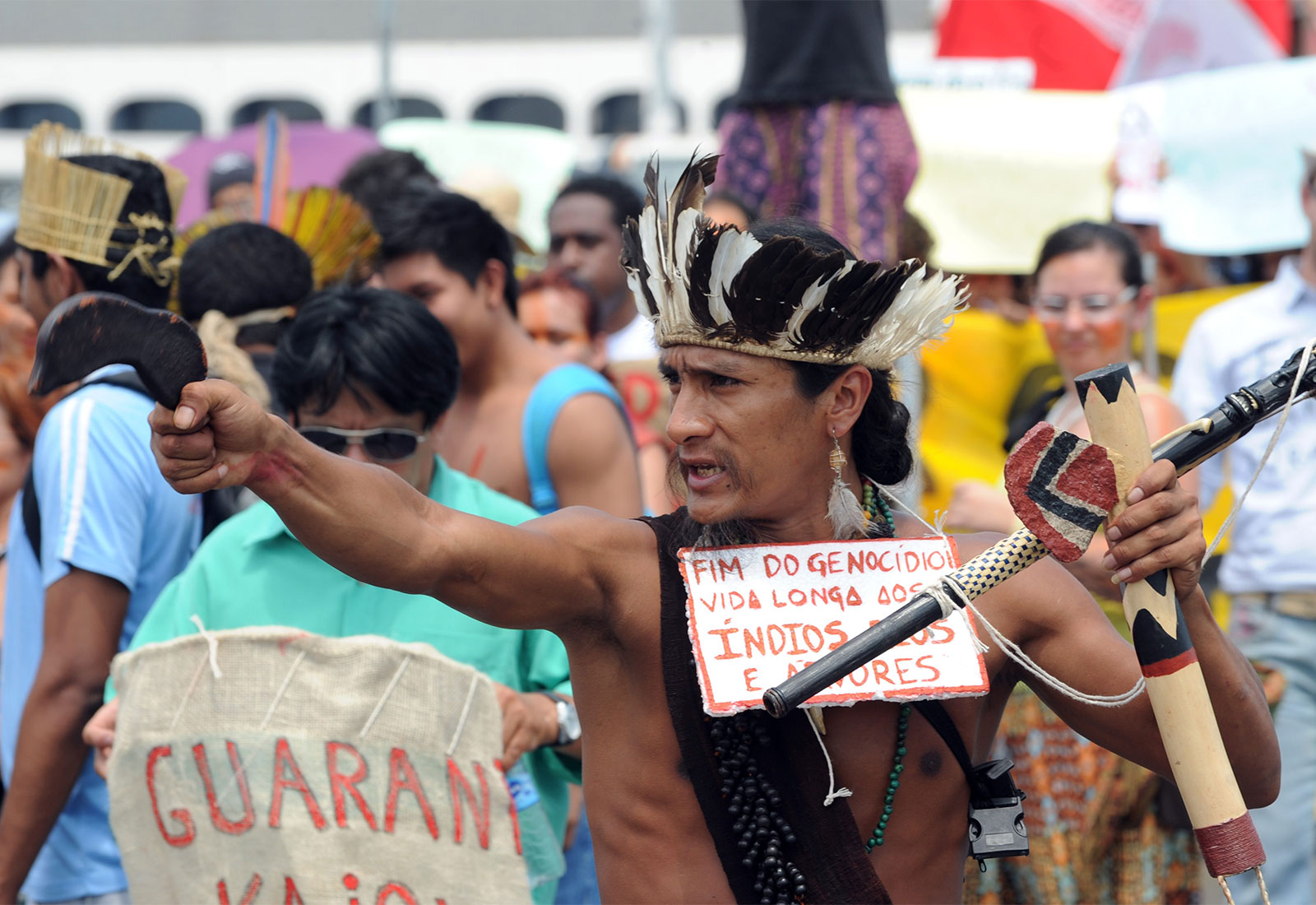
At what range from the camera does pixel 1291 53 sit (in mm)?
8391

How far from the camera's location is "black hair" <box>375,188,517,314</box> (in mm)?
4371

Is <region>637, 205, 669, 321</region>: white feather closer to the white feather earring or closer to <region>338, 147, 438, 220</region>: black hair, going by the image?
the white feather earring

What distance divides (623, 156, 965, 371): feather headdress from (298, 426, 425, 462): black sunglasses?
88 centimetres

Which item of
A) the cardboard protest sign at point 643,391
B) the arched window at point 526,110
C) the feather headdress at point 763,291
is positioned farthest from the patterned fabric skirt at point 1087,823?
the arched window at point 526,110

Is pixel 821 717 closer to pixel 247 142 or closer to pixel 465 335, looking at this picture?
pixel 465 335

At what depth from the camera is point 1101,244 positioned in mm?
4930

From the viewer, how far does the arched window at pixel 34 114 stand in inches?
1033

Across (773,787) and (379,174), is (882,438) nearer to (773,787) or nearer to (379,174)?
(773,787)

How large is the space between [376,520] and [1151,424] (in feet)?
9.70

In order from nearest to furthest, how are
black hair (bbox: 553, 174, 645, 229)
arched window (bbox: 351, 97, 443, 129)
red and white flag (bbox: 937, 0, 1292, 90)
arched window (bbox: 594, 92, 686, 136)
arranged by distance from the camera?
black hair (bbox: 553, 174, 645, 229) → red and white flag (bbox: 937, 0, 1292, 90) → arched window (bbox: 351, 97, 443, 129) → arched window (bbox: 594, 92, 686, 136)

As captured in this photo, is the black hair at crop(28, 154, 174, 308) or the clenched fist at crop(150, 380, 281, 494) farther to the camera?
the black hair at crop(28, 154, 174, 308)

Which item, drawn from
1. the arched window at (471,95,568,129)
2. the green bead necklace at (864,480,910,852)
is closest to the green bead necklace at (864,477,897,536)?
the green bead necklace at (864,480,910,852)

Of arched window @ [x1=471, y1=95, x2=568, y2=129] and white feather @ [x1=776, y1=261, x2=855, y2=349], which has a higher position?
arched window @ [x1=471, y1=95, x2=568, y2=129]

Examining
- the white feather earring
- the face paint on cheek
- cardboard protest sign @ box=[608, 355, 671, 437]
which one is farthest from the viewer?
cardboard protest sign @ box=[608, 355, 671, 437]
